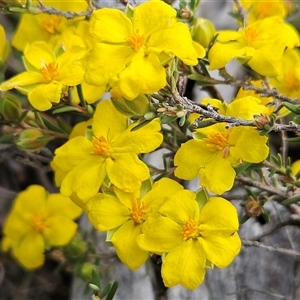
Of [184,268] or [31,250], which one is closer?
[184,268]

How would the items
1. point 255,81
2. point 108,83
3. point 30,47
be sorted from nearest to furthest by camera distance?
point 108,83 → point 30,47 → point 255,81

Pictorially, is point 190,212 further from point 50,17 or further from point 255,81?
point 50,17

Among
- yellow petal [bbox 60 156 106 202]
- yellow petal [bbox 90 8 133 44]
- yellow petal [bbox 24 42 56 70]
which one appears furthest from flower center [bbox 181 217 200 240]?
yellow petal [bbox 24 42 56 70]

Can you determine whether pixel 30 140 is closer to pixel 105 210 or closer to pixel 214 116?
pixel 105 210

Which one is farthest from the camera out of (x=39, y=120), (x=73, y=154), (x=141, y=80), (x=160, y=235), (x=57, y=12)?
(x=39, y=120)

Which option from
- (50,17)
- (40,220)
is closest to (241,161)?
(50,17)

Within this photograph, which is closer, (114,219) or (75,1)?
(114,219)

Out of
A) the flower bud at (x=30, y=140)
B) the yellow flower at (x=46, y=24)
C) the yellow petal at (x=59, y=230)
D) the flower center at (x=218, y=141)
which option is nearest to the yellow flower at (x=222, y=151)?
the flower center at (x=218, y=141)

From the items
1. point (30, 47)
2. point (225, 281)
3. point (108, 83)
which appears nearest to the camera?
point (108, 83)

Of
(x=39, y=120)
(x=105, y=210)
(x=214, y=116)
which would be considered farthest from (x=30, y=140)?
(x=214, y=116)
